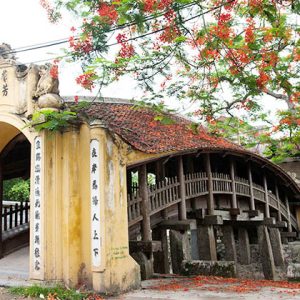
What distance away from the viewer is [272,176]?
62.6ft

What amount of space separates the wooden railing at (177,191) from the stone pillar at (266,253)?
133 centimetres

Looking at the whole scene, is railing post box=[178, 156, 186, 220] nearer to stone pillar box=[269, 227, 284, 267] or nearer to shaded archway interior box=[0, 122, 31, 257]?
shaded archway interior box=[0, 122, 31, 257]

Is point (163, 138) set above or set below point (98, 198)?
above

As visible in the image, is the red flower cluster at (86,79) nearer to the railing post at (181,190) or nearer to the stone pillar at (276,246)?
the railing post at (181,190)

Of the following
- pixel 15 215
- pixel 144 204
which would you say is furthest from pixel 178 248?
pixel 15 215

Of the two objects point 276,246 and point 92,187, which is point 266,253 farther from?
point 92,187

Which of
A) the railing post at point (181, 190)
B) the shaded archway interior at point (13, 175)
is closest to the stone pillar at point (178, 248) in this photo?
the railing post at point (181, 190)

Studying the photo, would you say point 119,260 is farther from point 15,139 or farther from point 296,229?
point 296,229

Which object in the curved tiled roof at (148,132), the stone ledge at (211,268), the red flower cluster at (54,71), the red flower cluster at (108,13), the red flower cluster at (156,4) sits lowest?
the stone ledge at (211,268)

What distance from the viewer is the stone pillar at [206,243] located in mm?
13398

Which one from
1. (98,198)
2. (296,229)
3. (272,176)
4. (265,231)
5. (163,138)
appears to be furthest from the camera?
(296,229)

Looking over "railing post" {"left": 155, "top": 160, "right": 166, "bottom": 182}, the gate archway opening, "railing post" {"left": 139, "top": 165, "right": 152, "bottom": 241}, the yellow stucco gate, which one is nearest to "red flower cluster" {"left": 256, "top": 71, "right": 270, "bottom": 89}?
the yellow stucco gate

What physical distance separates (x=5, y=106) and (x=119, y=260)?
4.13 m

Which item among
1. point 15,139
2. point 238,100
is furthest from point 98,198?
point 238,100
